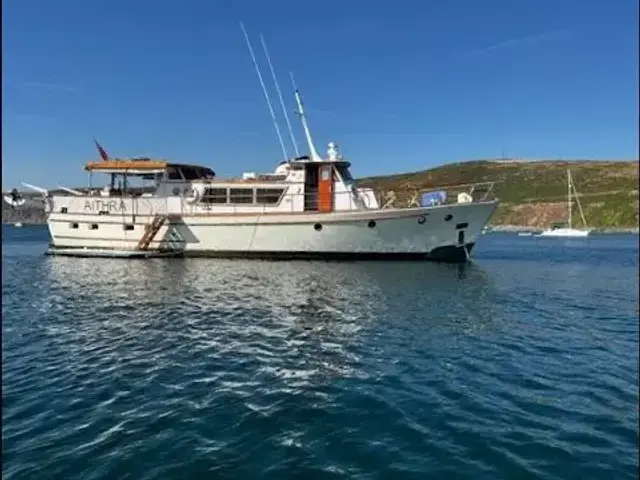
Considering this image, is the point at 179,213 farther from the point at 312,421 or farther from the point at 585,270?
the point at 312,421

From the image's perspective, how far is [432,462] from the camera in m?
7.26

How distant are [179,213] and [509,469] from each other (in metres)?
36.3

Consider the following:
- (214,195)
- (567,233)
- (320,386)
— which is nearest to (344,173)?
(214,195)

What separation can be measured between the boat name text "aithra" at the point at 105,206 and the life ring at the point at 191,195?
17.7 ft

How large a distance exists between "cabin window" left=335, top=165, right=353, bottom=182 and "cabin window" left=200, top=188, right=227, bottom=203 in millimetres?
8841

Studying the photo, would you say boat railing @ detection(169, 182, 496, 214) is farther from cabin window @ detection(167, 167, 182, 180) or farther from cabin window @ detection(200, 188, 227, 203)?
cabin window @ detection(167, 167, 182, 180)

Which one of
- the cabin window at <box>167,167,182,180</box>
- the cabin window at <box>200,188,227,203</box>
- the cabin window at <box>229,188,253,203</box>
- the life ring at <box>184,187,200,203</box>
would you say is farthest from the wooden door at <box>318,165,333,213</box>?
the cabin window at <box>167,167,182,180</box>

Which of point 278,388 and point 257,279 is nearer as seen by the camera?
point 278,388

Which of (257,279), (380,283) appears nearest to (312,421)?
(380,283)

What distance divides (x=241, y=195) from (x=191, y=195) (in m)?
4.09

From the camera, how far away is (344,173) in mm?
39094

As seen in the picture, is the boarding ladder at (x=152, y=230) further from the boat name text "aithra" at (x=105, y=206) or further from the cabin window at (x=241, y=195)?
the cabin window at (x=241, y=195)

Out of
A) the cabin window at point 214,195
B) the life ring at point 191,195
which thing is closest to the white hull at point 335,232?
the life ring at point 191,195

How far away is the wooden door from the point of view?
38000 millimetres
